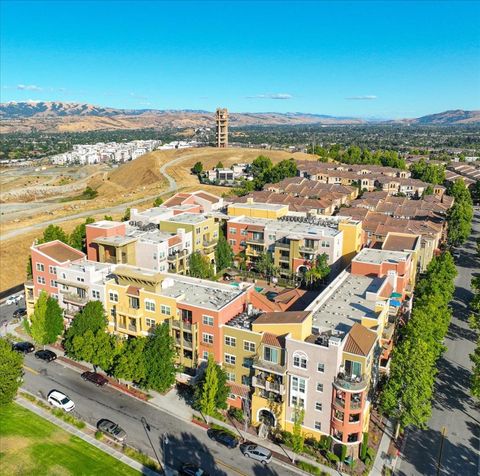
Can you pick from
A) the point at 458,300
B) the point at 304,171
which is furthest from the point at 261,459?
the point at 304,171

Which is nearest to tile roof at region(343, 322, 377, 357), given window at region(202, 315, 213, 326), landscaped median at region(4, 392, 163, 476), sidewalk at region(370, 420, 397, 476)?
sidewalk at region(370, 420, 397, 476)

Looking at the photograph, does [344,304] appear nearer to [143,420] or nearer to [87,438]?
[143,420]

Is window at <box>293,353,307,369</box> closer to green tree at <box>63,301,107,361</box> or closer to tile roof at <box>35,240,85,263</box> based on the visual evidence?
green tree at <box>63,301,107,361</box>

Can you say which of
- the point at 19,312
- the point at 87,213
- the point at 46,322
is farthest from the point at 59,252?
the point at 87,213

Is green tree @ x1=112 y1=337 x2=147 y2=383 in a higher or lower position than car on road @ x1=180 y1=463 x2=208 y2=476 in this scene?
higher

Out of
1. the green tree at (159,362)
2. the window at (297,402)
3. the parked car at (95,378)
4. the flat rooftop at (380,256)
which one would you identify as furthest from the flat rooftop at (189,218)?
the window at (297,402)

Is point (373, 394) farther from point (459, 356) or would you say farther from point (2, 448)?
point (2, 448)
